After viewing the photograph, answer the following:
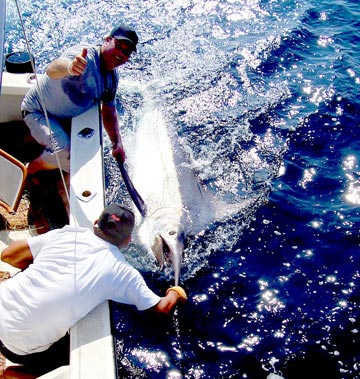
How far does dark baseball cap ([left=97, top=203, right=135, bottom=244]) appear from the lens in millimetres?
3180

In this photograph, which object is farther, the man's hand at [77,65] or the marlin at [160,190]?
the marlin at [160,190]

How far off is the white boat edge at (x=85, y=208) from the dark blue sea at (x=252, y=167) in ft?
3.00

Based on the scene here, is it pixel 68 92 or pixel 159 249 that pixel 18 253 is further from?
pixel 68 92

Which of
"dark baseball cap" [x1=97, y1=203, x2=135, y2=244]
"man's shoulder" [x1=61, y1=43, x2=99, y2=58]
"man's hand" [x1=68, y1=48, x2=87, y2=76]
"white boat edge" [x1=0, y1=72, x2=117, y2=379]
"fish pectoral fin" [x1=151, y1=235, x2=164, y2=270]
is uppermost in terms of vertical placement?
"man's hand" [x1=68, y1=48, x2=87, y2=76]

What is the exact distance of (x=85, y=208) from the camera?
12.8 ft

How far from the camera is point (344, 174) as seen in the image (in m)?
5.78

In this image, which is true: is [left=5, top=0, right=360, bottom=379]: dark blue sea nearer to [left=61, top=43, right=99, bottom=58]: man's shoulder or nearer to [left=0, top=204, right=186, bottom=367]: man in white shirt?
[left=0, top=204, right=186, bottom=367]: man in white shirt

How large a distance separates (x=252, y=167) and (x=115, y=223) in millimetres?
3116

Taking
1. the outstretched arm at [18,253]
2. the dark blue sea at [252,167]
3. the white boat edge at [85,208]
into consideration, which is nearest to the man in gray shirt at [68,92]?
the white boat edge at [85,208]

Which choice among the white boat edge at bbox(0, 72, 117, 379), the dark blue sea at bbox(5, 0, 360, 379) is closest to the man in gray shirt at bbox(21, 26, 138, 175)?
the white boat edge at bbox(0, 72, 117, 379)

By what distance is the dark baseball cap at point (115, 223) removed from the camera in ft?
10.4

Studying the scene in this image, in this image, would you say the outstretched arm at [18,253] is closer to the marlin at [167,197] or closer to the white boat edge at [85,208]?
the white boat edge at [85,208]

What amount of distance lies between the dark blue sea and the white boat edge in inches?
36.0

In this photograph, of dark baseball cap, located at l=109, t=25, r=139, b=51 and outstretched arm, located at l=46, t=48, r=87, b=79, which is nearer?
outstretched arm, located at l=46, t=48, r=87, b=79
